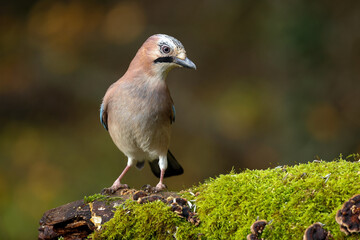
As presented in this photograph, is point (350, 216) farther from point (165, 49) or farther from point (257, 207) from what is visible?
point (165, 49)

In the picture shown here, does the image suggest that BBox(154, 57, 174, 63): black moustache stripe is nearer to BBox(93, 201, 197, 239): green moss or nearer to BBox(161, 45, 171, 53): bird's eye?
BBox(161, 45, 171, 53): bird's eye

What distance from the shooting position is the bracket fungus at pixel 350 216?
268cm

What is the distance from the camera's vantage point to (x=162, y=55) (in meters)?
4.88

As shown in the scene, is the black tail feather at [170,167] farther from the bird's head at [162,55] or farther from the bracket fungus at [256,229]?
the bracket fungus at [256,229]

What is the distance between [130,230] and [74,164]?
18.6ft

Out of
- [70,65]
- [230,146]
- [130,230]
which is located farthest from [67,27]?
A: [130,230]

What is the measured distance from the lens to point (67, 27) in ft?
31.1

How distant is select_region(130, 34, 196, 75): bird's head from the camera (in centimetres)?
478

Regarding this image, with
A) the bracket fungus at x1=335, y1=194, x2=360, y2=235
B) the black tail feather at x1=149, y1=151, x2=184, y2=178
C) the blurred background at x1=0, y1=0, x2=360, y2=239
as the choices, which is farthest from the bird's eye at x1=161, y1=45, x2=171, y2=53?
the blurred background at x1=0, y1=0, x2=360, y2=239

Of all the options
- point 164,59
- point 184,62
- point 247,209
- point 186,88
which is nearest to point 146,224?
point 247,209

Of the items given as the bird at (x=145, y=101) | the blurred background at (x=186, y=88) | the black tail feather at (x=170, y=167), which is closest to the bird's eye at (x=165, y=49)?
the bird at (x=145, y=101)

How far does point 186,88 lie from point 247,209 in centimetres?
640

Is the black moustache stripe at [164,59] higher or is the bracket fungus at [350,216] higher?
the black moustache stripe at [164,59]

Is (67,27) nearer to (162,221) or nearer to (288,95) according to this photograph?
(288,95)
